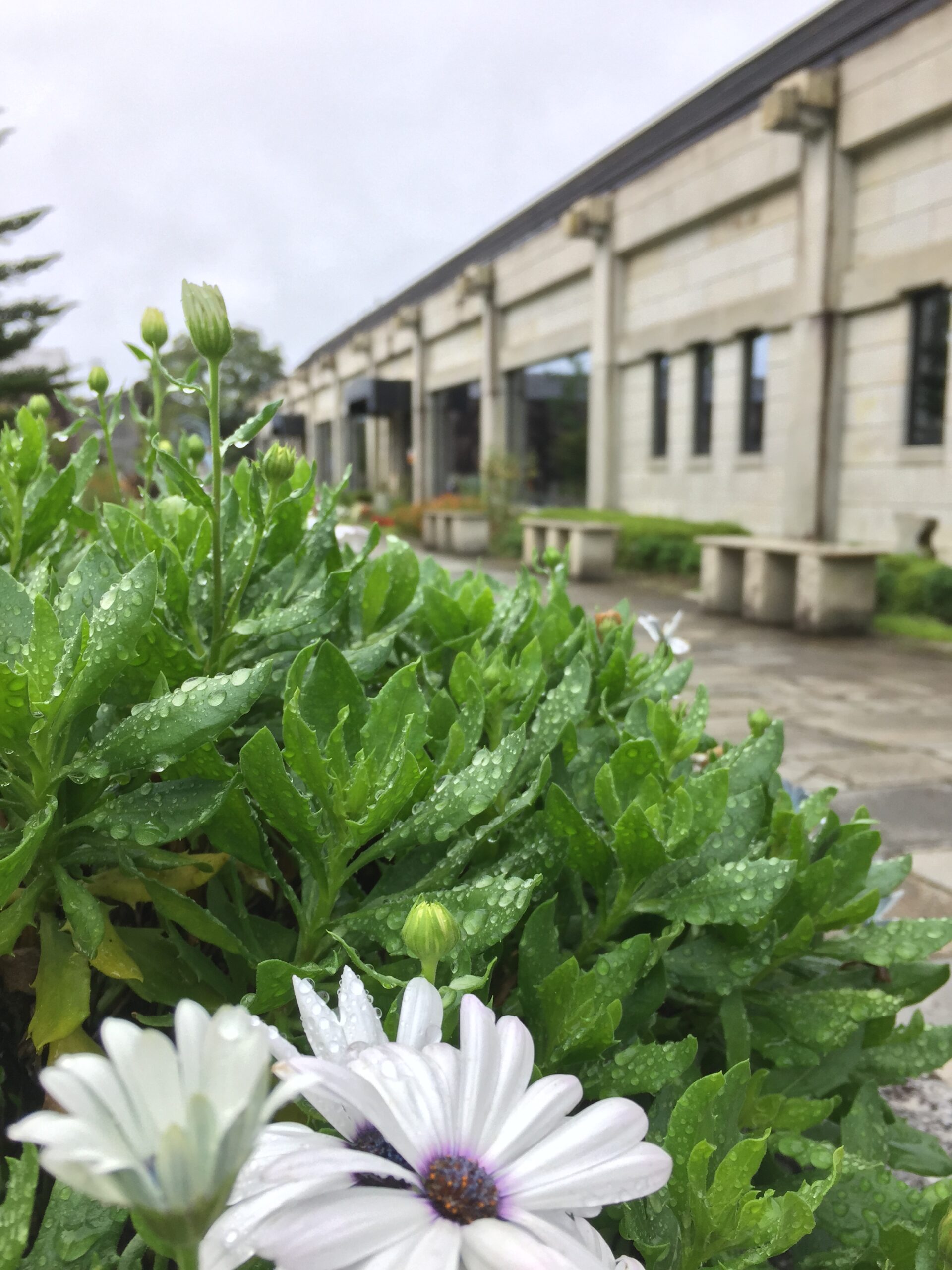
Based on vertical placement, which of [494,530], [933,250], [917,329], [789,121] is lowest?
[494,530]

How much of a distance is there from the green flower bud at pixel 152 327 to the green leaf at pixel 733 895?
964 mm

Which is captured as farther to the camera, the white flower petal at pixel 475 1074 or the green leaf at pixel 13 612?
the green leaf at pixel 13 612

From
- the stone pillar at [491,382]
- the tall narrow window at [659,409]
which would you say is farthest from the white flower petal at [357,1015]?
Answer: the stone pillar at [491,382]

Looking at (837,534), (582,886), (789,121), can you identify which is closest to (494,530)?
(837,534)

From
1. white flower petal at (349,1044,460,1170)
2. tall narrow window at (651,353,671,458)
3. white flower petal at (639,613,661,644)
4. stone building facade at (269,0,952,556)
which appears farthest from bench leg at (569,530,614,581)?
white flower petal at (349,1044,460,1170)

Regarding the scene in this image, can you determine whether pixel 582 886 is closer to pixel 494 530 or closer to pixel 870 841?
pixel 870 841

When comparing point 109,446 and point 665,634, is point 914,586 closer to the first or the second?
point 665,634

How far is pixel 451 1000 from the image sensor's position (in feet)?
1.93

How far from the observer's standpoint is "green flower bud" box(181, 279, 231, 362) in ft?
2.58

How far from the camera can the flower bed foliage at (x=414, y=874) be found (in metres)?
0.67

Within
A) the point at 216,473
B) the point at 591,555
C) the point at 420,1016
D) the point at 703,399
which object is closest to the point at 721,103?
the point at 703,399

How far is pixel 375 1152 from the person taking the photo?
0.43m

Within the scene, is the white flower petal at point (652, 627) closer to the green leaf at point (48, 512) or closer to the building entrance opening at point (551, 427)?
the green leaf at point (48, 512)

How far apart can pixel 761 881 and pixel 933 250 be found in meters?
10.6
